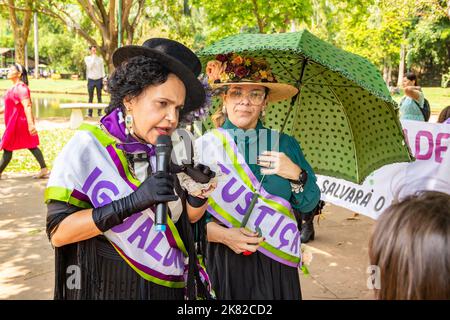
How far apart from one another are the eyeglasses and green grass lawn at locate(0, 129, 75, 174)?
23.1 ft

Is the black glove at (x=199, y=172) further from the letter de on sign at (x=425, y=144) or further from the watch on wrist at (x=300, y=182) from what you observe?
the letter de on sign at (x=425, y=144)

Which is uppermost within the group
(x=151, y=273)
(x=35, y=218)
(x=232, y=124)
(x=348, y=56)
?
(x=348, y=56)

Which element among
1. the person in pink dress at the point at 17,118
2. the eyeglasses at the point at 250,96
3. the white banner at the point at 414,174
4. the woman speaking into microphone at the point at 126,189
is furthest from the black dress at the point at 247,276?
the person in pink dress at the point at 17,118

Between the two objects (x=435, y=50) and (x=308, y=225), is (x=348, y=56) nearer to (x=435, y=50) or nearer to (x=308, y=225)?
(x=308, y=225)

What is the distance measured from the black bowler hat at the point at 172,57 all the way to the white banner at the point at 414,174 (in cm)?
311

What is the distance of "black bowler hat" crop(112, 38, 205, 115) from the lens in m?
1.88

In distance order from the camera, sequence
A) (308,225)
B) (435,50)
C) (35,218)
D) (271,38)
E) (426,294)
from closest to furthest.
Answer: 1. (426,294)
2. (271,38)
3. (308,225)
4. (35,218)
5. (435,50)

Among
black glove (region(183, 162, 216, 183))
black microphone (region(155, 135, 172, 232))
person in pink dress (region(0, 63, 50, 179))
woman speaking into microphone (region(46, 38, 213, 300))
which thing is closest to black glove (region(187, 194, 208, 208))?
woman speaking into microphone (region(46, 38, 213, 300))

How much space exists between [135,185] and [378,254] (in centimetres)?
94

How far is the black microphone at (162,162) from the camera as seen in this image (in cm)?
162

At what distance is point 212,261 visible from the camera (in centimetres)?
264

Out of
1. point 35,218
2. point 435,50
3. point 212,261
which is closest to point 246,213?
point 212,261

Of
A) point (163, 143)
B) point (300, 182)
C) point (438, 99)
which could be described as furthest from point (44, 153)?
point (438, 99)

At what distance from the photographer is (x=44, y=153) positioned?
10172mm
